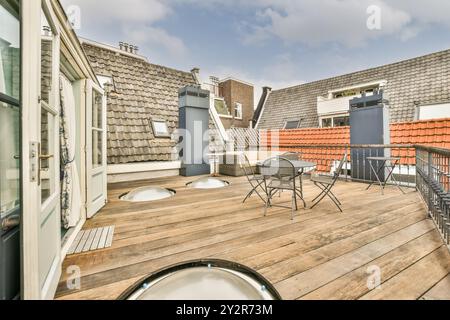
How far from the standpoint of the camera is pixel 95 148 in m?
3.42

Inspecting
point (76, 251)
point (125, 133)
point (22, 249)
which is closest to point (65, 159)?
point (76, 251)

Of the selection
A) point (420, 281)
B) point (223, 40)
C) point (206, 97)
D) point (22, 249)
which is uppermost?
point (223, 40)

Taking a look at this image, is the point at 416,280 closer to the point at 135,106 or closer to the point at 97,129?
the point at 97,129

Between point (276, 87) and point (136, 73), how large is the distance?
48.0 feet

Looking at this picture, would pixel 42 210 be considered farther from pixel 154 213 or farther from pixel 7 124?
pixel 154 213

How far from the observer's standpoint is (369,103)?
5.07 metres

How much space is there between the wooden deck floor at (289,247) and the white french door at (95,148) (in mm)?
213

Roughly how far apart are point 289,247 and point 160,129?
522cm

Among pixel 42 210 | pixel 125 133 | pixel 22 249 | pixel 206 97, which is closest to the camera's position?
pixel 22 249

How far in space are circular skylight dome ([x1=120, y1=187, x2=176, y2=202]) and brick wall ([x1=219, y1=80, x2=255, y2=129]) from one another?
13851 mm

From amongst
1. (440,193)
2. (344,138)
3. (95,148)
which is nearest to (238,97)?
(344,138)

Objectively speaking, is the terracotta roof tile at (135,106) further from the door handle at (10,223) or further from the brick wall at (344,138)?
the door handle at (10,223)

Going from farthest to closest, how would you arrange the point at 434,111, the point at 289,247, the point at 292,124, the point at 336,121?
the point at 292,124, the point at 336,121, the point at 434,111, the point at 289,247

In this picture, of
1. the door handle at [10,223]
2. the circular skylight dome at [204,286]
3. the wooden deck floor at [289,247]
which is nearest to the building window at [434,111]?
the wooden deck floor at [289,247]
